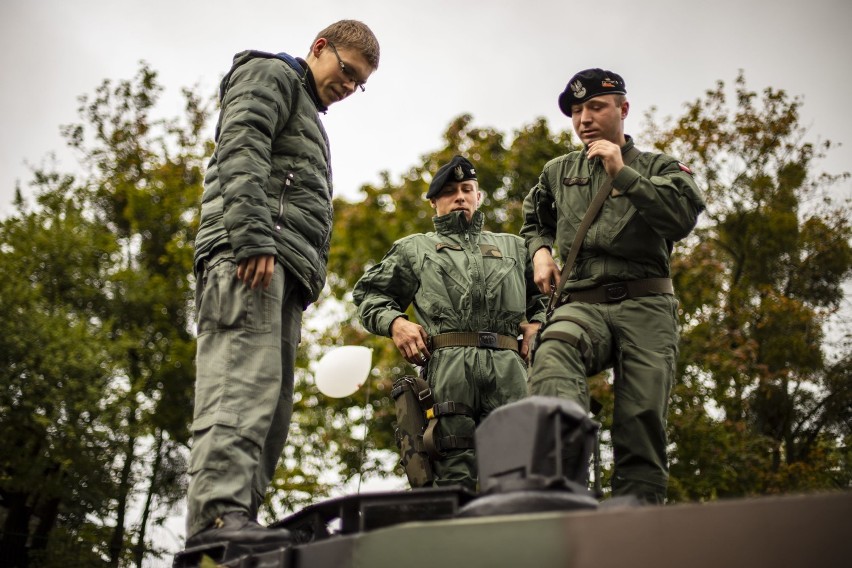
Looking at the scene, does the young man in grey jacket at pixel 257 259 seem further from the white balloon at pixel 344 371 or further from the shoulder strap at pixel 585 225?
the white balloon at pixel 344 371

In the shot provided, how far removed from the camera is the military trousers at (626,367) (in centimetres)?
401

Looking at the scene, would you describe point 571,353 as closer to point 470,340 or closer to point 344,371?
point 470,340

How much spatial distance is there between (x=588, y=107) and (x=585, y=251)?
0.68 m

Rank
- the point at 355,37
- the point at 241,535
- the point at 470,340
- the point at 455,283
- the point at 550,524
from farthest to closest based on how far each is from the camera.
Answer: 1. the point at 455,283
2. the point at 470,340
3. the point at 355,37
4. the point at 241,535
5. the point at 550,524

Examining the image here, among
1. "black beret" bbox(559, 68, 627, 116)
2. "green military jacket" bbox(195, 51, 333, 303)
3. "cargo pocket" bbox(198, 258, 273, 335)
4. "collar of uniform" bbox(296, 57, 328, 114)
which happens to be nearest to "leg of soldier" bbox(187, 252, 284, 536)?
"cargo pocket" bbox(198, 258, 273, 335)

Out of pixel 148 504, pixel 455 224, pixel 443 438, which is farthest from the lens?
pixel 148 504

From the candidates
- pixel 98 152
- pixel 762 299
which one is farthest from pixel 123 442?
pixel 762 299

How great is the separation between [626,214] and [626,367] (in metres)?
0.69

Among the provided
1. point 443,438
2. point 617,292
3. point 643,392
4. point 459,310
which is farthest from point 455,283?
point 643,392

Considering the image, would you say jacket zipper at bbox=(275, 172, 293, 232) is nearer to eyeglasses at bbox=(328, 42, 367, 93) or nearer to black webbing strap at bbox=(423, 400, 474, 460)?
eyeglasses at bbox=(328, 42, 367, 93)

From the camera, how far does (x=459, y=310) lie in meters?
5.44

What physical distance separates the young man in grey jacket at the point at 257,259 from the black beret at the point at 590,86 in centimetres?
92

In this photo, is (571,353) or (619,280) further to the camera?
(619,280)

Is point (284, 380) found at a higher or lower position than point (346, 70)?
lower
